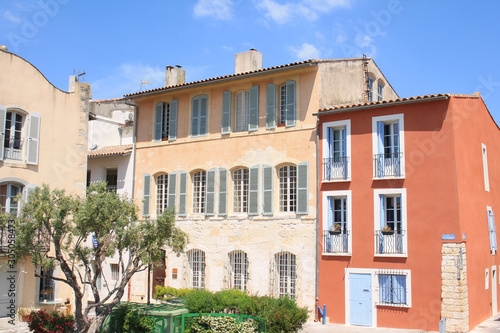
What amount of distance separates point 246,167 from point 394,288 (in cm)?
733

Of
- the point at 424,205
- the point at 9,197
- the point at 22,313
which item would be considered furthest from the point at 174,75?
the point at 424,205

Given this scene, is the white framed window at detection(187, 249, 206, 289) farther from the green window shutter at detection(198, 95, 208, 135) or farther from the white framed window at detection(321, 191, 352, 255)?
the white framed window at detection(321, 191, 352, 255)

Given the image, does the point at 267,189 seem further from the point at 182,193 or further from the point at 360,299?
the point at 360,299

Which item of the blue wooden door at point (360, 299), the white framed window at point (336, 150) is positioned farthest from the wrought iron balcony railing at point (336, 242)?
the white framed window at point (336, 150)

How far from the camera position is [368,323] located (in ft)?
58.8

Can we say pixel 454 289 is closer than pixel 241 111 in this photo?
Yes

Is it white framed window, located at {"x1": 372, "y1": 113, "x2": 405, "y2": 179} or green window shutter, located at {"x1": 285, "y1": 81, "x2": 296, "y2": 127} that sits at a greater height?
green window shutter, located at {"x1": 285, "y1": 81, "x2": 296, "y2": 127}

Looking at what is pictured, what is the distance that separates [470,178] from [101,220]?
1267 centimetres

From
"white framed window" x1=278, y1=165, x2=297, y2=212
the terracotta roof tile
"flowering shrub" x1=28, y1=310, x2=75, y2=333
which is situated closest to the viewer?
"flowering shrub" x1=28, y1=310, x2=75, y2=333

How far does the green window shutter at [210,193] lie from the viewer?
21969 mm

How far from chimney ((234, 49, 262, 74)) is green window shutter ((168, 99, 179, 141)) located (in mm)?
3063

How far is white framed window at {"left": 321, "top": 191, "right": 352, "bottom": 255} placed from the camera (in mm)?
18781

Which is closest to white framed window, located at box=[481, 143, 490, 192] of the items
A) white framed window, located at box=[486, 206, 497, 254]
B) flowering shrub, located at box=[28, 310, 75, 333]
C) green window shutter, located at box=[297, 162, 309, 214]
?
white framed window, located at box=[486, 206, 497, 254]

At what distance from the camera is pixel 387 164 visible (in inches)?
725
